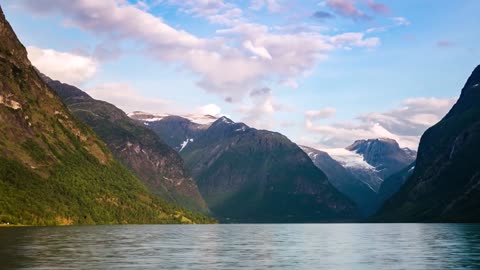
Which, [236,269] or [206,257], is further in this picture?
[206,257]

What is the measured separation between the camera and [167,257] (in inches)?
4616

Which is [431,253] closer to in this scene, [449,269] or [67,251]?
[449,269]

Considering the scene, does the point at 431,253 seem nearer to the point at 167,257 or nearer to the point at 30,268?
the point at 167,257

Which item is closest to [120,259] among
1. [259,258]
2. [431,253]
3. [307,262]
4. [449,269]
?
[259,258]

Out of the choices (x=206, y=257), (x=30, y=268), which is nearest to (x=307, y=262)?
(x=206, y=257)

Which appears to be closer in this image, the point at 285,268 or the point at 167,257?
the point at 285,268

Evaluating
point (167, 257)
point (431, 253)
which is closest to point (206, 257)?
point (167, 257)

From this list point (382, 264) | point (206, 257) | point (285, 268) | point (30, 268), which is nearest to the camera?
point (30, 268)

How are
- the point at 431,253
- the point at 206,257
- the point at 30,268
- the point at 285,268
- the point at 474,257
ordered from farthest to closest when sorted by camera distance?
the point at 431,253 → the point at 206,257 → the point at 474,257 → the point at 285,268 → the point at 30,268

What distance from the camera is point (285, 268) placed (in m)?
96.8

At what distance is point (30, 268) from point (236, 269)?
29688mm

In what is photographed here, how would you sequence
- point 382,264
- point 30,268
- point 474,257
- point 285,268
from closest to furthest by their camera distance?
point 30,268 < point 285,268 < point 382,264 < point 474,257

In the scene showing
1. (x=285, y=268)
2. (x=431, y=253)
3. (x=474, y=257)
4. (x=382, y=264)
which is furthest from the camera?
(x=431, y=253)

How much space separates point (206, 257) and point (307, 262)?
72.1ft
